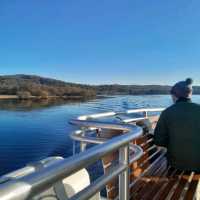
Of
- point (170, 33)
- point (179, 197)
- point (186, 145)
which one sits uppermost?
point (170, 33)

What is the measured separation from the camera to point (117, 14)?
17.5m

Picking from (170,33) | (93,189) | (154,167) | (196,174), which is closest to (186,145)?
(196,174)

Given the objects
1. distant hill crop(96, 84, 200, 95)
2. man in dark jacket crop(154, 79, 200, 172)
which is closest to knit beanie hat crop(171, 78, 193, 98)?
man in dark jacket crop(154, 79, 200, 172)

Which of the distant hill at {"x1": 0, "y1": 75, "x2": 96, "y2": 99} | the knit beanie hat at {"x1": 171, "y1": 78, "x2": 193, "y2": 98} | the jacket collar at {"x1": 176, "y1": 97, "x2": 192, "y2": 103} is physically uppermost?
the knit beanie hat at {"x1": 171, "y1": 78, "x2": 193, "y2": 98}

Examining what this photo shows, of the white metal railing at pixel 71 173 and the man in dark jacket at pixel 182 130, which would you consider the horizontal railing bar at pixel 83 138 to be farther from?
the white metal railing at pixel 71 173

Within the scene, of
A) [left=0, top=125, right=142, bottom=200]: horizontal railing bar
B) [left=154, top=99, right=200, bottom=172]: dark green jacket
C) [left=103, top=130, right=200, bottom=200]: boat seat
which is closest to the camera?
[left=0, top=125, right=142, bottom=200]: horizontal railing bar

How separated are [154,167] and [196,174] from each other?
505 mm

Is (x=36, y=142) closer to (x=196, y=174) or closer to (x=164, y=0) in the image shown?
(x=164, y=0)

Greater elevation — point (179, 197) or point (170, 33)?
point (170, 33)

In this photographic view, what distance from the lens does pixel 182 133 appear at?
2.21 metres

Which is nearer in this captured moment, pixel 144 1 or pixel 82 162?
pixel 82 162

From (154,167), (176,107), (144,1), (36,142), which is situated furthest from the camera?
(36,142)

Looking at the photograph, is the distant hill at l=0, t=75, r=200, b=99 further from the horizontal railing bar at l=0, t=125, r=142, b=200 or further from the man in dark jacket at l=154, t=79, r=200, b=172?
the horizontal railing bar at l=0, t=125, r=142, b=200

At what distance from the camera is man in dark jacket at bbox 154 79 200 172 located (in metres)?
2.18
